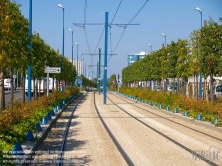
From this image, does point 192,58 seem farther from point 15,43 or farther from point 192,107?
point 15,43

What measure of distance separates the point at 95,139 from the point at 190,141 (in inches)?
128

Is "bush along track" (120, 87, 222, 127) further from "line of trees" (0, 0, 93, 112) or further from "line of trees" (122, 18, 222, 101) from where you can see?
"line of trees" (0, 0, 93, 112)

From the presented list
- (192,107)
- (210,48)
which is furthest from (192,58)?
(192,107)

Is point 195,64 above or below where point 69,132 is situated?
above

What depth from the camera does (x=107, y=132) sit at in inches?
655

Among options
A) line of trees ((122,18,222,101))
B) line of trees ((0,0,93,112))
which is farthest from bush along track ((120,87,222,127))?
line of trees ((0,0,93,112))

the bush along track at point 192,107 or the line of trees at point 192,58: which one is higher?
the line of trees at point 192,58

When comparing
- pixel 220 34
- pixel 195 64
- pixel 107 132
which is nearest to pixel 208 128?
pixel 107 132

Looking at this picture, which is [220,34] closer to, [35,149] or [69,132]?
[69,132]

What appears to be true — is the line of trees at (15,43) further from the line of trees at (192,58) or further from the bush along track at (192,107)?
the line of trees at (192,58)

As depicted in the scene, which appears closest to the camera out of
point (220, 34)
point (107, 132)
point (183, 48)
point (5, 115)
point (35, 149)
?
point (35, 149)

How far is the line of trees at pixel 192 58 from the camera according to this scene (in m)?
25.8

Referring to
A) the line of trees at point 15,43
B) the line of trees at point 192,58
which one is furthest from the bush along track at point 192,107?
the line of trees at point 15,43

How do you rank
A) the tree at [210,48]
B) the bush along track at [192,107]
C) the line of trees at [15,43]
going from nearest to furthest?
1. the line of trees at [15,43]
2. the bush along track at [192,107]
3. the tree at [210,48]
